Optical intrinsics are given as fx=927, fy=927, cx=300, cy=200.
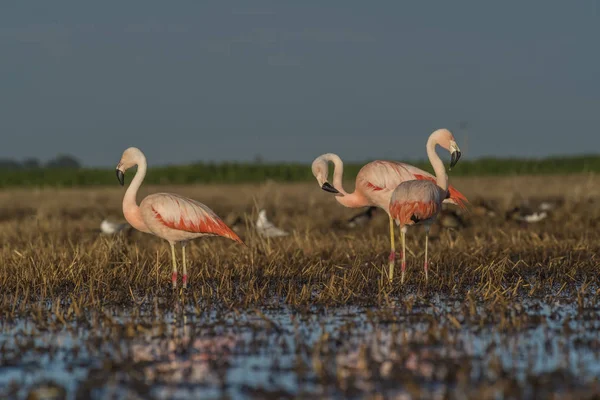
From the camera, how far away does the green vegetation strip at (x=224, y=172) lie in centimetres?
4231

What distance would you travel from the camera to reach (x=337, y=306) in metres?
7.86

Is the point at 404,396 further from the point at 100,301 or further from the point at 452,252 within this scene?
the point at 452,252

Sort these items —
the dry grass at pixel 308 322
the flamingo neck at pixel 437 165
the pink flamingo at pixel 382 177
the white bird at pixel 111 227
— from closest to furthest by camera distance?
the dry grass at pixel 308 322
the flamingo neck at pixel 437 165
the pink flamingo at pixel 382 177
the white bird at pixel 111 227

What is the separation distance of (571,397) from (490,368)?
0.69m

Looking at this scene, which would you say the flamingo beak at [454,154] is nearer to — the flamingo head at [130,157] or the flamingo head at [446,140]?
the flamingo head at [446,140]

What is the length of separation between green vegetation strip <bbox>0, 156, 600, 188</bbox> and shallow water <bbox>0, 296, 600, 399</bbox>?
33866 mm

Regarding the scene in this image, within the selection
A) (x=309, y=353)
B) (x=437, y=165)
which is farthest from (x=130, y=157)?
(x=309, y=353)

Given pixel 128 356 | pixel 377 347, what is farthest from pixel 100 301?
pixel 377 347

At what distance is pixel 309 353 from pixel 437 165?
15.6ft

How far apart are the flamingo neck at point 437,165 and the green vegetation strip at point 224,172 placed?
30.7 metres

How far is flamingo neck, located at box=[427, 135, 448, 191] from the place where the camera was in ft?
32.9

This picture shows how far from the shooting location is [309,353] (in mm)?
5785

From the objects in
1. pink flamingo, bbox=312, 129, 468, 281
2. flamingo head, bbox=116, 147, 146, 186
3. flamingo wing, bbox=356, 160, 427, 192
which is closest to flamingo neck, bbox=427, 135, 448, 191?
pink flamingo, bbox=312, 129, 468, 281

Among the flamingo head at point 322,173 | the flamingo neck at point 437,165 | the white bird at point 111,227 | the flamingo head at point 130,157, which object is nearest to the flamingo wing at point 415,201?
the flamingo neck at point 437,165
